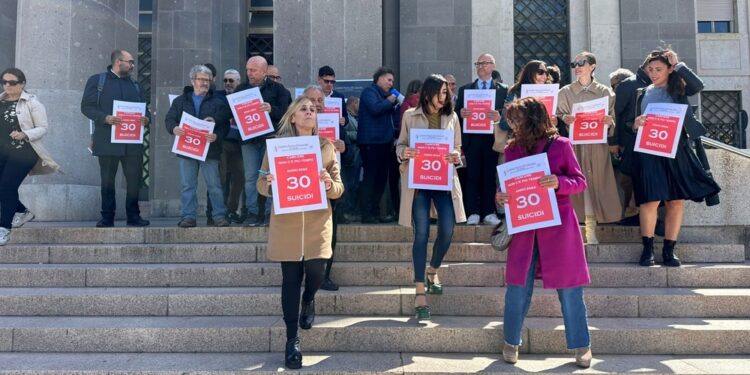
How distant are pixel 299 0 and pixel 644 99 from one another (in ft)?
21.4

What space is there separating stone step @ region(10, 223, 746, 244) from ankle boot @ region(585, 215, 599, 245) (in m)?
0.39

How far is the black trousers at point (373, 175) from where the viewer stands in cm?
810

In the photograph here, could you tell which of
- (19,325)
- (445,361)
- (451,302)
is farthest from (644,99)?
(19,325)

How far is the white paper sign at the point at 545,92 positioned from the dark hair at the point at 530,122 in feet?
5.33

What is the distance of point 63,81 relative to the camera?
9625 mm

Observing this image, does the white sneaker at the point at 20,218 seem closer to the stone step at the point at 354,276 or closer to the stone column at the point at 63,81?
the stone column at the point at 63,81

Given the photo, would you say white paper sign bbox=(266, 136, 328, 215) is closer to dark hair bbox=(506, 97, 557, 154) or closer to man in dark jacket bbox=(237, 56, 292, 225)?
dark hair bbox=(506, 97, 557, 154)

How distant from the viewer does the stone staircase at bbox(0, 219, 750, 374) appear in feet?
16.1

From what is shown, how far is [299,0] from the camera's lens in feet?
34.3

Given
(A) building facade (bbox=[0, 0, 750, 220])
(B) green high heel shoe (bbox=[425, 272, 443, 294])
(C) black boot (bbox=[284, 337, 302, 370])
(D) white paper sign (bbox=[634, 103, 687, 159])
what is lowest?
(C) black boot (bbox=[284, 337, 302, 370])

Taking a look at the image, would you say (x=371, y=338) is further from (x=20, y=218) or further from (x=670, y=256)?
(x=20, y=218)

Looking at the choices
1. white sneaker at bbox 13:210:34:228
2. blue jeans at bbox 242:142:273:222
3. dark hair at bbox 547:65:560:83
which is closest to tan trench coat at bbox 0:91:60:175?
white sneaker at bbox 13:210:34:228

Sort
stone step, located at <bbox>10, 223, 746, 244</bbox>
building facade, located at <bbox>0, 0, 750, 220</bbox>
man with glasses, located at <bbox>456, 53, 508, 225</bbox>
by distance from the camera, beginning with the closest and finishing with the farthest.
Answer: stone step, located at <bbox>10, 223, 746, 244</bbox>, man with glasses, located at <bbox>456, 53, 508, 225</bbox>, building facade, located at <bbox>0, 0, 750, 220</bbox>

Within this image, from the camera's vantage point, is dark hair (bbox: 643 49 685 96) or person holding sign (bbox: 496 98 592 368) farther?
dark hair (bbox: 643 49 685 96)
